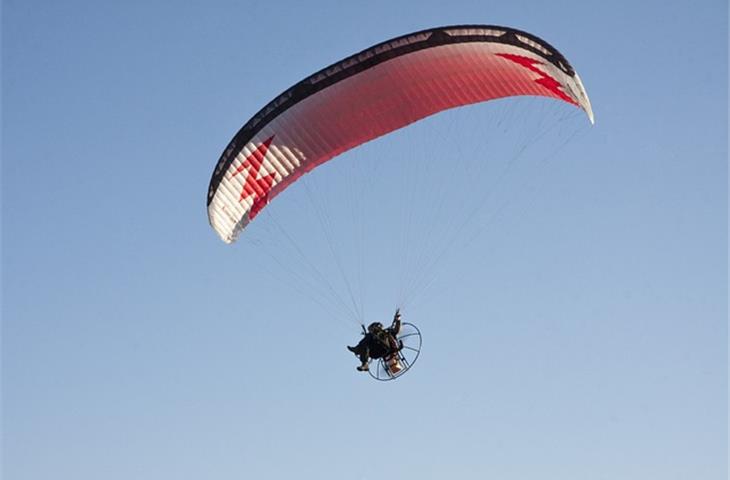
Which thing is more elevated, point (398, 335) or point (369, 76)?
point (369, 76)

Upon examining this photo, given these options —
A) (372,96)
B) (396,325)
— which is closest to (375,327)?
(396,325)

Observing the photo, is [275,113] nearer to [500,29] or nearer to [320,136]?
[320,136]

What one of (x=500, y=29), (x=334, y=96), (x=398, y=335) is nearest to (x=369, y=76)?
(x=334, y=96)

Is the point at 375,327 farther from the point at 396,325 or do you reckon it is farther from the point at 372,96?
the point at 372,96

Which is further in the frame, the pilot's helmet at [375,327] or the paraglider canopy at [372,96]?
the pilot's helmet at [375,327]

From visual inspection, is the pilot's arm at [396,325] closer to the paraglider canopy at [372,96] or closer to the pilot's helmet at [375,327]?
the pilot's helmet at [375,327]

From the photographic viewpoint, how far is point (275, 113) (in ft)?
84.2

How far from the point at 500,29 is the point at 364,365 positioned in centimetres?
647

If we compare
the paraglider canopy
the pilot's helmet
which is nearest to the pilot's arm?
the pilot's helmet

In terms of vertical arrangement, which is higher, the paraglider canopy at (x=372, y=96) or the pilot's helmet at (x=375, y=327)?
the paraglider canopy at (x=372, y=96)

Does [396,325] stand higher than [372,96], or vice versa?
[372,96]

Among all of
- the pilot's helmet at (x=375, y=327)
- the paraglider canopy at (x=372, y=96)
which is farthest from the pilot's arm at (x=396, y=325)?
the paraglider canopy at (x=372, y=96)

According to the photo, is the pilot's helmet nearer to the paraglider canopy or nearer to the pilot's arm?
the pilot's arm

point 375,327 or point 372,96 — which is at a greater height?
point 372,96
